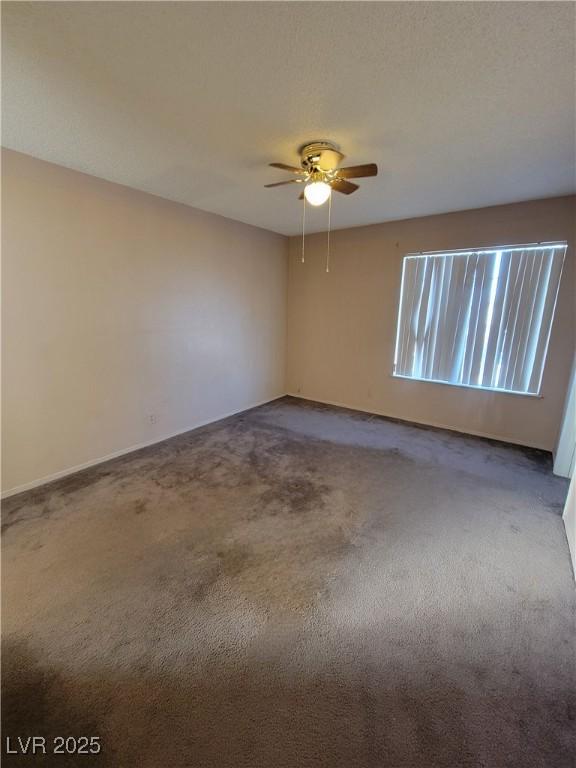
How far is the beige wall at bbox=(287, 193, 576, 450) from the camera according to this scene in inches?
133

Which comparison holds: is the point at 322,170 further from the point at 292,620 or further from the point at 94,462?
the point at 94,462

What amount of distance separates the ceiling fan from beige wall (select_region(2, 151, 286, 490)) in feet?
5.57

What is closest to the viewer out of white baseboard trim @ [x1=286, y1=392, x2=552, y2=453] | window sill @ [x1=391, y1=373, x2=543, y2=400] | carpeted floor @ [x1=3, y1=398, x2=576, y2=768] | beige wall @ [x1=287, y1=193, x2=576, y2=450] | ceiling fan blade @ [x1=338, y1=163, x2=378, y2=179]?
carpeted floor @ [x1=3, y1=398, x2=576, y2=768]

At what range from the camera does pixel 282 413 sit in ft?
15.5

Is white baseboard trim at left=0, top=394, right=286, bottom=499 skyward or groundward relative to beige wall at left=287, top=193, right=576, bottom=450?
groundward

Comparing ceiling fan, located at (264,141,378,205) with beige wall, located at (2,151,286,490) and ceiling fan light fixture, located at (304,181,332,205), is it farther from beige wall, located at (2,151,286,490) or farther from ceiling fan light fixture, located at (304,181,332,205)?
beige wall, located at (2,151,286,490)

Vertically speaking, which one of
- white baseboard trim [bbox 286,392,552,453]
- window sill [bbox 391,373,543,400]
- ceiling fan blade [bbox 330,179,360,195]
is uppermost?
ceiling fan blade [bbox 330,179,360,195]

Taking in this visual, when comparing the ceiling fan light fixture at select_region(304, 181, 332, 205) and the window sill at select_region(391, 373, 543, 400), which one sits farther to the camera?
the window sill at select_region(391, 373, 543, 400)

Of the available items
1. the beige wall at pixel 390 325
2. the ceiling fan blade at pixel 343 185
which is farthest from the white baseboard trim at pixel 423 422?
the ceiling fan blade at pixel 343 185

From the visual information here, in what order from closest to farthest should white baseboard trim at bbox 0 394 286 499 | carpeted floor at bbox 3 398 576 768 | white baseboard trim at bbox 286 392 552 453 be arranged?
carpeted floor at bbox 3 398 576 768
white baseboard trim at bbox 0 394 286 499
white baseboard trim at bbox 286 392 552 453

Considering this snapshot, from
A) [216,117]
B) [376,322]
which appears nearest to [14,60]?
[216,117]

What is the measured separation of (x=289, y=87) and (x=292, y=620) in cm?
260

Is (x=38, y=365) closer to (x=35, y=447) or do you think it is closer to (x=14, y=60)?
(x=35, y=447)

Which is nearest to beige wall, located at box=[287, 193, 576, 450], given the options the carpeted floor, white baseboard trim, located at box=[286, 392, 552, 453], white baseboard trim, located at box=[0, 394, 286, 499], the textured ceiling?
white baseboard trim, located at box=[286, 392, 552, 453]
